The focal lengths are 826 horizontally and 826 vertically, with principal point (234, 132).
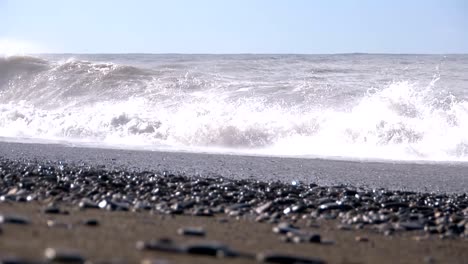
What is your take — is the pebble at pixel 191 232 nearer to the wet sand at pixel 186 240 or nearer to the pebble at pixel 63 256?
the wet sand at pixel 186 240

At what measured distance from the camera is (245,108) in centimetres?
1505

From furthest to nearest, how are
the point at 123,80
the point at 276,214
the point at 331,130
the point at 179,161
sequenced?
the point at 123,80, the point at 331,130, the point at 179,161, the point at 276,214

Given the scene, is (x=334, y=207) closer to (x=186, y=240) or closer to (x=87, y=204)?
(x=87, y=204)

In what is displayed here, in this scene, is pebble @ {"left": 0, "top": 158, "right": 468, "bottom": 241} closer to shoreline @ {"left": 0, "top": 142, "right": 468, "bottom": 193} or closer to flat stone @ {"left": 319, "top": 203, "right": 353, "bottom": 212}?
flat stone @ {"left": 319, "top": 203, "right": 353, "bottom": 212}

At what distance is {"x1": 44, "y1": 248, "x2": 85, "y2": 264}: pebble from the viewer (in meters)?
2.71

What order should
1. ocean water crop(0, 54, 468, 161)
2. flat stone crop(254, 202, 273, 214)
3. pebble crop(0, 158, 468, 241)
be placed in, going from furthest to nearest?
ocean water crop(0, 54, 468, 161)
flat stone crop(254, 202, 273, 214)
pebble crop(0, 158, 468, 241)

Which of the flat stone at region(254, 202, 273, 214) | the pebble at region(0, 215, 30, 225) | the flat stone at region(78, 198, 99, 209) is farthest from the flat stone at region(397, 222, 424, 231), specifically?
the pebble at region(0, 215, 30, 225)

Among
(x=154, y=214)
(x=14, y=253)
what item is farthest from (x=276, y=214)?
(x=14, y=253)

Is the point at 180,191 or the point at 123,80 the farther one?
the point at 123,80

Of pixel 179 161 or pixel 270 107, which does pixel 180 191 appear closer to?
pixel 179 161

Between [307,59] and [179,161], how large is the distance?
1722 centimetres

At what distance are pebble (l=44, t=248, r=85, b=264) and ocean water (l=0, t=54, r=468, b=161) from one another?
28.2 feet

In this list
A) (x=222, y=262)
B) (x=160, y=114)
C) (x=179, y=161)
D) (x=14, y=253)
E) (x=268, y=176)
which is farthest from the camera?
(x=160, y=114)

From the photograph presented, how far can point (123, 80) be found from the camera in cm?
1973
